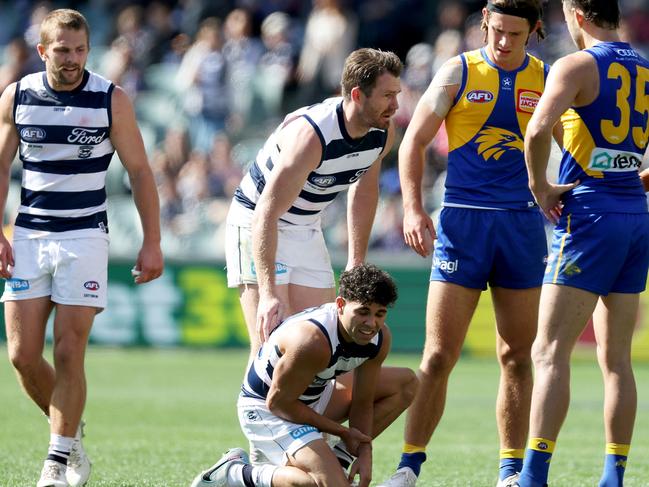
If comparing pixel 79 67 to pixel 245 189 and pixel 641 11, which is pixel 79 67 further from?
pixel 641 11

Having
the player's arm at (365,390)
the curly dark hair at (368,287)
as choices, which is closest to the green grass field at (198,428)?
the player's arm at (365,390)

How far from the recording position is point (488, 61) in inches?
266

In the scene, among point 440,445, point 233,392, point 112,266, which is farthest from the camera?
point 112,266

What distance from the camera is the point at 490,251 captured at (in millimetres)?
6648

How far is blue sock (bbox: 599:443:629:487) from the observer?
600 cm

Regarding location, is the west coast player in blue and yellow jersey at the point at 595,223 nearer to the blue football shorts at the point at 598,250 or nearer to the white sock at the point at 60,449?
the blue football shorts at the point at 598,250

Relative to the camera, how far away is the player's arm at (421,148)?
657 centimetres

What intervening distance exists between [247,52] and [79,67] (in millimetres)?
12231

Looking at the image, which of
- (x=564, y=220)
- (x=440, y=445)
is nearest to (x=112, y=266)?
(x=440, y=445)

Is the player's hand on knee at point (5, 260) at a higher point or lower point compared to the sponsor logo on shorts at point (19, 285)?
higher

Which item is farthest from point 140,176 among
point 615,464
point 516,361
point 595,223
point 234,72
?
point 234,72

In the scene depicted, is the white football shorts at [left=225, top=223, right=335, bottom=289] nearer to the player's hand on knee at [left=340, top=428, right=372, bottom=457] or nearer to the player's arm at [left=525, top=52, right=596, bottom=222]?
the player's hand on knee at [left=340, top=428, right=372, bottom=457]

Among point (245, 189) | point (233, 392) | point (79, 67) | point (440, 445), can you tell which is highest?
point (79, 67)

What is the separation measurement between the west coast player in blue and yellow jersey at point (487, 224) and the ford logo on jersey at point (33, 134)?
198 cm
